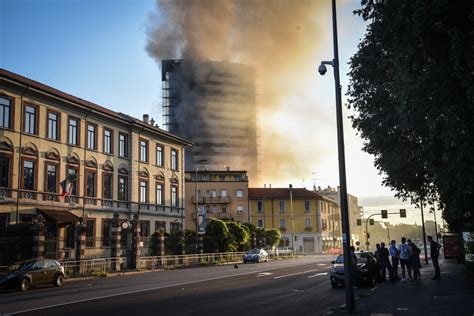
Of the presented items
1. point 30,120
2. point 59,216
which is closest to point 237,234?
point 59,216

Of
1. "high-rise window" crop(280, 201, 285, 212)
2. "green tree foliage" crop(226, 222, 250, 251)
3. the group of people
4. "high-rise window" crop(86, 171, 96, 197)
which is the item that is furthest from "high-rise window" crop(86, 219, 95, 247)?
"high-rise window" crop(280, 201, 285, 212)

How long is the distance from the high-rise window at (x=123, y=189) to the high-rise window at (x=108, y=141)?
10.2 feet

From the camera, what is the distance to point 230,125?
120875 mm

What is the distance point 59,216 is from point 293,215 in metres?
66.5

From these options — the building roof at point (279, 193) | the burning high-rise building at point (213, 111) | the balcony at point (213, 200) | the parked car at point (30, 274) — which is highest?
the burning high-rise building at point (213, 111)

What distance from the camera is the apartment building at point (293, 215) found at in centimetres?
9925

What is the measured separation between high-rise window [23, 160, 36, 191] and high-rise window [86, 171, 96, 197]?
6.70 metres

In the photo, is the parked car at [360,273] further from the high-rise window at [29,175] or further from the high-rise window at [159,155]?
the high-rise window at [159,155]

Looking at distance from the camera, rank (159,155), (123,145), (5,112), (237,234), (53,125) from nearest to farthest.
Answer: (5,112)
(53,125)
(123,145)
(159,155)
(237,234)

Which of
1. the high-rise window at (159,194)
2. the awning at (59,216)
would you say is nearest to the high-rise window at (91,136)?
the awning at (59,216)

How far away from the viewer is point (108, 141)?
158 ft

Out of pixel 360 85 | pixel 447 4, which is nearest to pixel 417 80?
pixel 447 4

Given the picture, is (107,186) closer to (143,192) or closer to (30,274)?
(143,192)

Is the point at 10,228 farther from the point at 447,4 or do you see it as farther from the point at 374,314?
the point at 447,4
